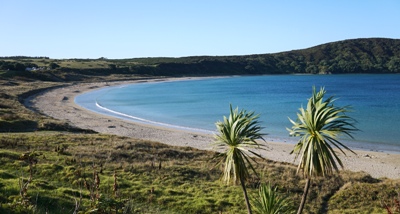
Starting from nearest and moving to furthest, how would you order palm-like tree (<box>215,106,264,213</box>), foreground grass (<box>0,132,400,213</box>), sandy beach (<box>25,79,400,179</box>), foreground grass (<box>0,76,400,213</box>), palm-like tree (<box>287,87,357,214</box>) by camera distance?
palm-like tree (<box>287,87,357,214</box>) → palm-like tree (<box>215,106,264,213</box>) → foreground grass (<box>0,76,400,213</box>) → foreground grass (<box>0,132,400,213</box>) → sandy beach (<box>25,79,400,179</box>)

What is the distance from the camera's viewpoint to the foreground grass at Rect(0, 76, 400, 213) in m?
15.3

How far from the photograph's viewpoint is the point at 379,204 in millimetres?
17391

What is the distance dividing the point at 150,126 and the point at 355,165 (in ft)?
91.0

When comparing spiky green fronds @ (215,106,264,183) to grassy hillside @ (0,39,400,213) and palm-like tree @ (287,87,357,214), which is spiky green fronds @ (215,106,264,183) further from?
palm-like tree @ (287,87,357,214)

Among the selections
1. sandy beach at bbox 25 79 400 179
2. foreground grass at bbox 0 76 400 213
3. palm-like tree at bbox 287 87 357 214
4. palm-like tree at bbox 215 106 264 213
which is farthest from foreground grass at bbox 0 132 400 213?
palm-like tree at bbox 287 87 357 214

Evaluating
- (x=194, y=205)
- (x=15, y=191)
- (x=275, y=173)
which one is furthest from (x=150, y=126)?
(x=15, y=191)

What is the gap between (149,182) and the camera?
19469mm

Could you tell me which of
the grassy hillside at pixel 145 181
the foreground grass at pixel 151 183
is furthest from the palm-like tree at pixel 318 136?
the foreground grass at pixel 151 183

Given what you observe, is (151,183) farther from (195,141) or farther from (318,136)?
A: (195,141)

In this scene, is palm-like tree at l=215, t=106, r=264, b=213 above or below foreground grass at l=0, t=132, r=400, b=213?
above

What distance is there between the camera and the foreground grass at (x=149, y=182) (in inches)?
601

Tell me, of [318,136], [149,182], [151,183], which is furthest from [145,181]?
[318,136]

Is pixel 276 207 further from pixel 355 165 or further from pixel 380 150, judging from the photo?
pixel 380 150

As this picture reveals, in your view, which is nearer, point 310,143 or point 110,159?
point 310,143
